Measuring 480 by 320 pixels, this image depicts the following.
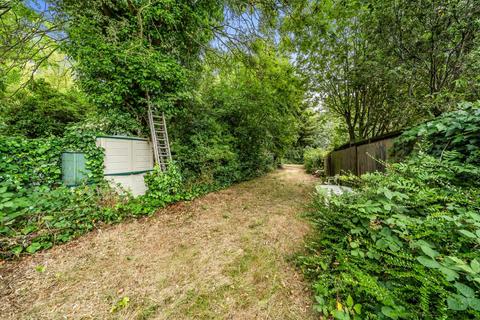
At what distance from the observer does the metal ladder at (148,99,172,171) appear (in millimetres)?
4625

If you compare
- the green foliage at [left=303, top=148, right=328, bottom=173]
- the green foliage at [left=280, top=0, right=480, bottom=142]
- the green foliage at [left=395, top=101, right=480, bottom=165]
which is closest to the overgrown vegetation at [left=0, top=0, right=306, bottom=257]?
the green foliage at [left=280, top=0, right=480, bottom=142]

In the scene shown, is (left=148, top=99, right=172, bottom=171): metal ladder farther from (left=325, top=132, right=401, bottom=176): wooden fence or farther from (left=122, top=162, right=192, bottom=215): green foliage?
(left=325, top=132, right=401, bottom=176): wooden fence

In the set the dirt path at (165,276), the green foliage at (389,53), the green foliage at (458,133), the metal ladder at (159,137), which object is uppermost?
the green foliage at (389,53)

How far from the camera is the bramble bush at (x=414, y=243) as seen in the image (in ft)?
3.15

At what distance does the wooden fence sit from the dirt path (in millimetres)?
1612

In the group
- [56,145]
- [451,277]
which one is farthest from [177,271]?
[56,145]

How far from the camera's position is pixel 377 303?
1.25 m

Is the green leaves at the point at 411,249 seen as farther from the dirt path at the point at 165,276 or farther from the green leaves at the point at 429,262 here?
the dirt path at the point at 165,276

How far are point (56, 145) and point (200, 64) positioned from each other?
4596 millimetres

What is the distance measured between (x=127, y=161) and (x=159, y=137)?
1092 millimetres

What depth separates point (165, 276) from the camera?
2.04 m

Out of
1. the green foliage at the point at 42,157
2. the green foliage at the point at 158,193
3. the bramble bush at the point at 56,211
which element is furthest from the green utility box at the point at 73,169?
the green foliage at the point at 158,193

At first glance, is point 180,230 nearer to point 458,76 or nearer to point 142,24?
point 142,24

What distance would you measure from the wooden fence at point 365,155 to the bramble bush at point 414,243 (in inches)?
24.7
